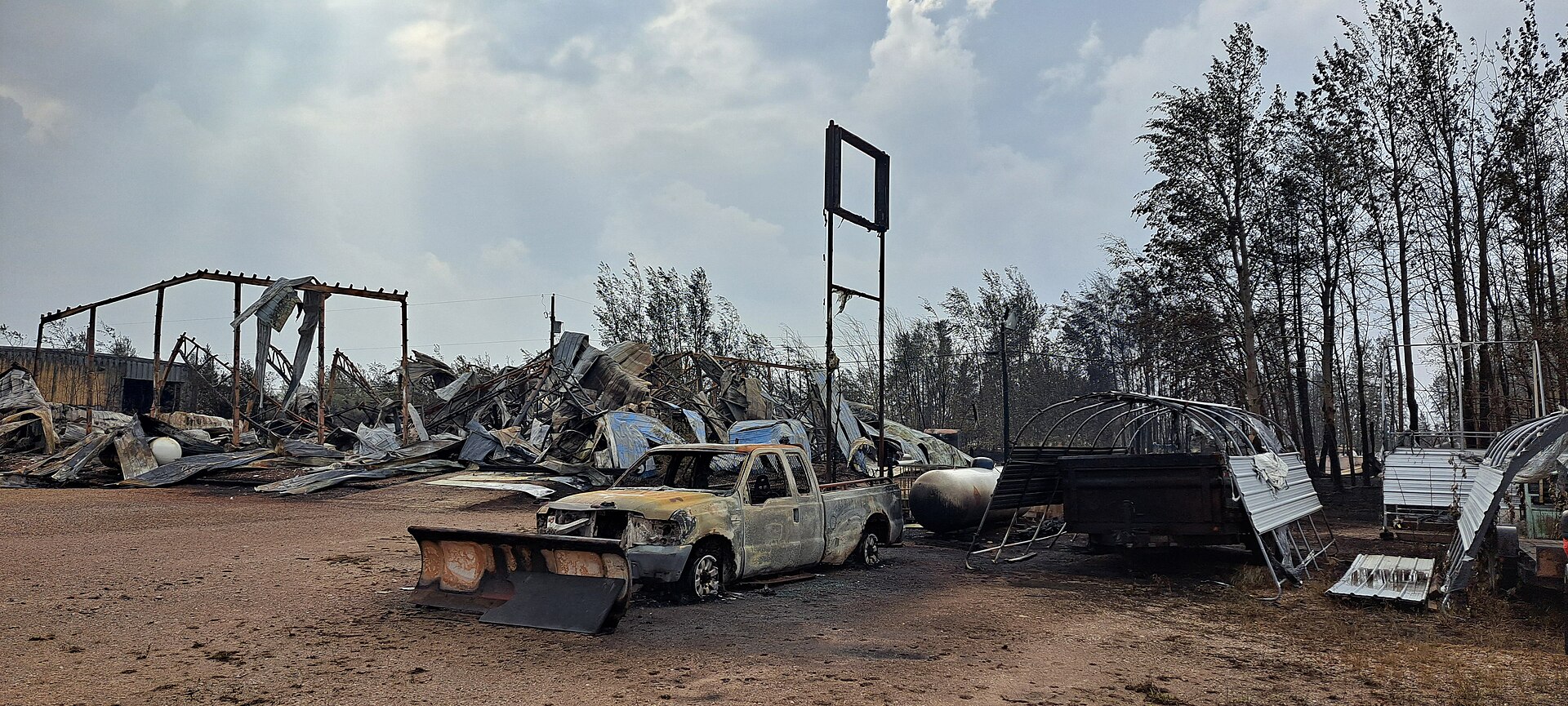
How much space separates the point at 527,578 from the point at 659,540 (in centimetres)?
126

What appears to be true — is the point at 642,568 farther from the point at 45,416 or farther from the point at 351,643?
the point at 45,416

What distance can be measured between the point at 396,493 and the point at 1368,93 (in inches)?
925

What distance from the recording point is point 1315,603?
31.2ft

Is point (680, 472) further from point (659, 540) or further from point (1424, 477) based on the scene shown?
point (1424, 477)

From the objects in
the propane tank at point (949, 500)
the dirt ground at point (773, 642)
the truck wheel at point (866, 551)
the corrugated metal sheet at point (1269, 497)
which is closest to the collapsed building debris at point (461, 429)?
the propane tank at point (949, 500)

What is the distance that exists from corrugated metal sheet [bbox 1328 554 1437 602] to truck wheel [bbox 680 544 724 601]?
575cm

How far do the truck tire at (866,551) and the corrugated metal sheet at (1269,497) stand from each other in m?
4.07

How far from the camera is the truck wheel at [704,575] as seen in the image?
8930mm

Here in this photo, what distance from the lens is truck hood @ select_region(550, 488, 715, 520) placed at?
29.1 ft

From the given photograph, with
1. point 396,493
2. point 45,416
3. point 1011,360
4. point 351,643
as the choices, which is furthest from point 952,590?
point 1011,360

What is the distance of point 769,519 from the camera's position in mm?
10047

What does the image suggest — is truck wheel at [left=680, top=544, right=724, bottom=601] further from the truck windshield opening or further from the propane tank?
the propane tank

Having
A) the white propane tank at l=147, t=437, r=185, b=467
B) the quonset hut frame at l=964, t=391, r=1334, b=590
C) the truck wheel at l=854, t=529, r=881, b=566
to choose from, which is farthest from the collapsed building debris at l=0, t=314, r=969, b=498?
the truck wheel at l=854, t=529, r=881, b=566

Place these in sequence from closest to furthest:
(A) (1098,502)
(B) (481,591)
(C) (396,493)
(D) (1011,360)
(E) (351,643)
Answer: (E) (351,643)
(B) (481,591)
(A) (1098,502)
(C) (396,493)
(D) (1011,360)
